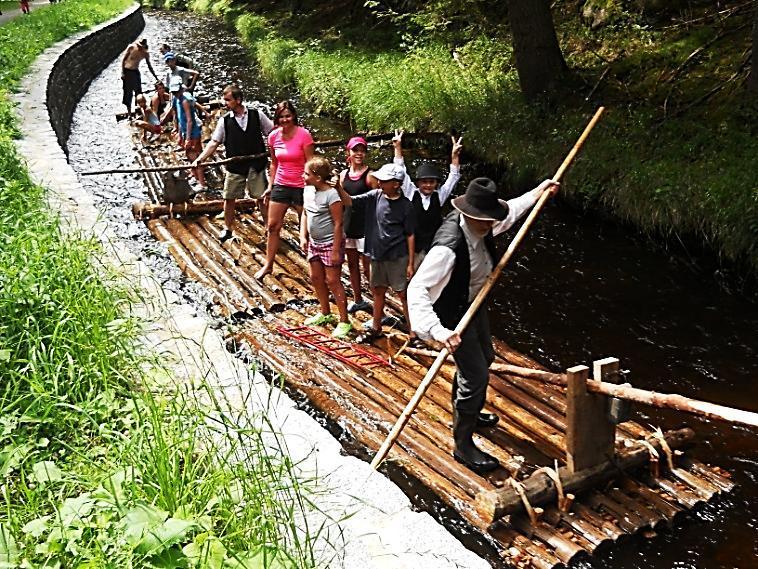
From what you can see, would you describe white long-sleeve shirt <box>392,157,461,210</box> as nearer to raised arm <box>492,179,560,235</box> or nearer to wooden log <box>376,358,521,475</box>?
raised arm <box>492,179,560,235</box>

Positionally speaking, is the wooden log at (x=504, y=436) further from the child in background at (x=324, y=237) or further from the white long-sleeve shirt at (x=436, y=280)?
the child in background at (x=324, y=237)

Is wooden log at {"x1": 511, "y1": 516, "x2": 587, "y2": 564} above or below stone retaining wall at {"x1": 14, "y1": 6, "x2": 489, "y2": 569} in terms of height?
below

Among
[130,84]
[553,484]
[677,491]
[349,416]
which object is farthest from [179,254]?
[130,84]

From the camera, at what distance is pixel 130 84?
16.9m

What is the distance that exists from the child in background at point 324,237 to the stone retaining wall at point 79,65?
22.8 feet

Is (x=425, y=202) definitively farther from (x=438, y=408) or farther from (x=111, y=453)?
(x=111, y=453)

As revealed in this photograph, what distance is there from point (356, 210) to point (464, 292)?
2497 millimetres

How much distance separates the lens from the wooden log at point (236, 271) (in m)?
8.21

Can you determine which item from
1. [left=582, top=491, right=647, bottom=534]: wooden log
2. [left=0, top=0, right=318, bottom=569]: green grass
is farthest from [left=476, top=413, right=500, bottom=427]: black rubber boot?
[left=0, top=0, right=318, bottom=569]: green grass

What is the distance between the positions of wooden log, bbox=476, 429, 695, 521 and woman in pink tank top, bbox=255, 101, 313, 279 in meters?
4.26

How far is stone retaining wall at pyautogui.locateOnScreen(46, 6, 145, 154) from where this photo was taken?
15812mm

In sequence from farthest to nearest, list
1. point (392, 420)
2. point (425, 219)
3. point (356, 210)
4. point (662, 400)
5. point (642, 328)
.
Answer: point (642, 328) < point (356, 210) < point (425, 219) < point (392, 420) < point (662, 400)

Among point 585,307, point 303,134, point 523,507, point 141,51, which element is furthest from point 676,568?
point 141,51

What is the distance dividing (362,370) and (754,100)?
6.70 metres
